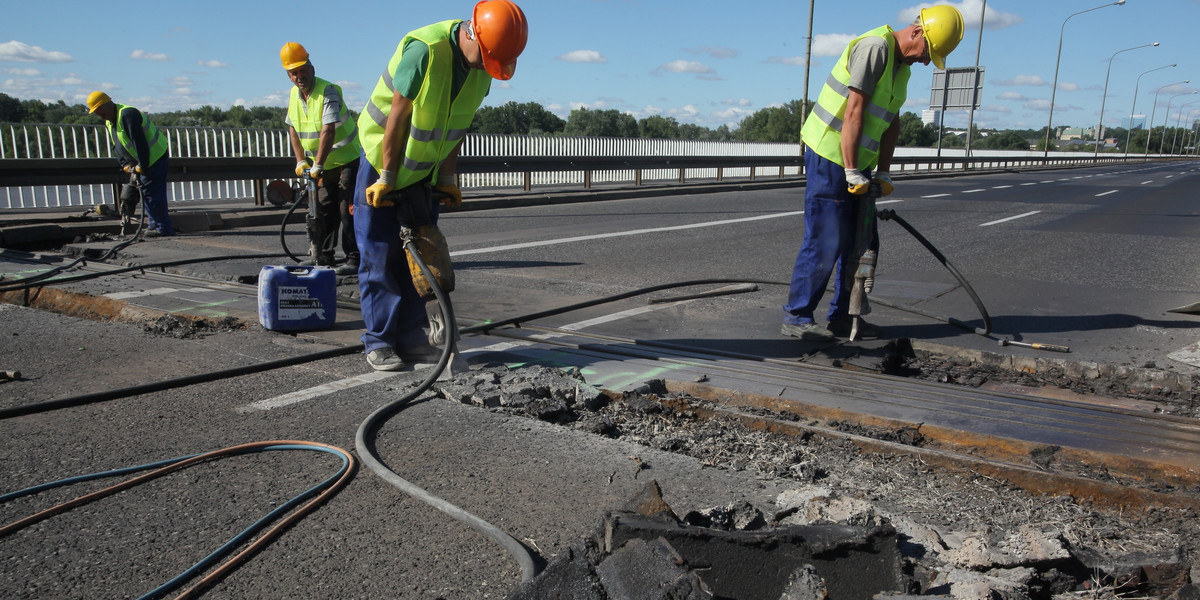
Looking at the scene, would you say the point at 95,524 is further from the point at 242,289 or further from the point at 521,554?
the point at 242,289

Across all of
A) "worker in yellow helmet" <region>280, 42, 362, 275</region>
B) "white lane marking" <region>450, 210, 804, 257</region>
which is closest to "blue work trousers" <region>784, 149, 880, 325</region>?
"worker in yellow helmet" <region>280, 42, 362, 275</region>

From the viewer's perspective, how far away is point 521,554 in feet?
7.13

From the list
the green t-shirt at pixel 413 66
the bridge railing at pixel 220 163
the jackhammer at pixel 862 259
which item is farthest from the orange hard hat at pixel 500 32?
the bridge railing at pixel 220 163

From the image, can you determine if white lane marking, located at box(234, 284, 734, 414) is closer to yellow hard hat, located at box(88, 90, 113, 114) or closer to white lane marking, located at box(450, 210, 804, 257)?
white lane marking, located at box(450, 210, 804, 257)

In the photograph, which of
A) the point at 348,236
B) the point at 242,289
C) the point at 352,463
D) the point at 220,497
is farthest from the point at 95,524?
the point at 348,236

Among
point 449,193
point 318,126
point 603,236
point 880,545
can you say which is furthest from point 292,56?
point 880,545

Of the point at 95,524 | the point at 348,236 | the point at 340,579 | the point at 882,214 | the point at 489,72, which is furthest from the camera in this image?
the point at 348,236

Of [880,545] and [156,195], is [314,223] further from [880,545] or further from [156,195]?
[880,545]

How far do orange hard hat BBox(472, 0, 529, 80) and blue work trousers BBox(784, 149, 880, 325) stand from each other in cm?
191

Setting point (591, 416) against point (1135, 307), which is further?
point (1135, 307)

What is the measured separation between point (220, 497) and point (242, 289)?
12.5 ft

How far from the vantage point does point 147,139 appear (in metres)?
9.34

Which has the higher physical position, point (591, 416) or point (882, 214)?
point (882, 214)

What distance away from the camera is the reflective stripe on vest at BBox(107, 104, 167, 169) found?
931 cm
